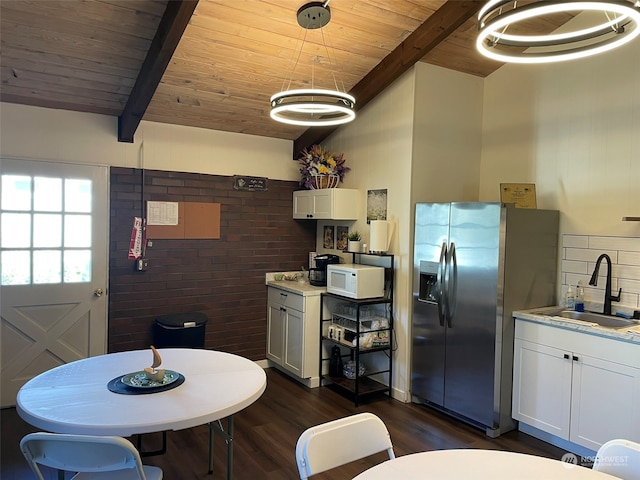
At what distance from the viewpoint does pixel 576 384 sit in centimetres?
300

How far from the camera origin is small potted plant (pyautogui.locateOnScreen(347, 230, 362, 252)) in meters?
4.32

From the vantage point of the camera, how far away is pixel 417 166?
3912 mm

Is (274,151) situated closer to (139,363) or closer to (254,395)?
(139,363)

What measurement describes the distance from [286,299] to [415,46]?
2523mm

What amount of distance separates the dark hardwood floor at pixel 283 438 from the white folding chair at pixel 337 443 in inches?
46.7

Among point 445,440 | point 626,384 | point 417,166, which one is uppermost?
point 417,166

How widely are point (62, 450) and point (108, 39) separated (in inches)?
104

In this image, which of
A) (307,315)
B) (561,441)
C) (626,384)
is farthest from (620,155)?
(307,315)

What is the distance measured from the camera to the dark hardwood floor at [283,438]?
2842mm

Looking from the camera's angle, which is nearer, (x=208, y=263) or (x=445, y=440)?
(x=445, y=440)

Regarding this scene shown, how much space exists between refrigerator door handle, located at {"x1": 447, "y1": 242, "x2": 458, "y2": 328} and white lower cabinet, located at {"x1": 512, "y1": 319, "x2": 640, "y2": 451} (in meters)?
0.48

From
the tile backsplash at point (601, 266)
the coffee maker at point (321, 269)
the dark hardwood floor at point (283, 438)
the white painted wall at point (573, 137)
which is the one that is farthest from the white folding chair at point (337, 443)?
the coffee maker at point (321, 269)

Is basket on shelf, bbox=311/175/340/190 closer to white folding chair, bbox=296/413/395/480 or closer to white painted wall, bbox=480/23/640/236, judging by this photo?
white painted wall, bbox=480/23/640/236

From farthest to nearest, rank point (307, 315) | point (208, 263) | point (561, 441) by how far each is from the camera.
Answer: point (208, 263) < point (307, 315) < point (561, 441)
